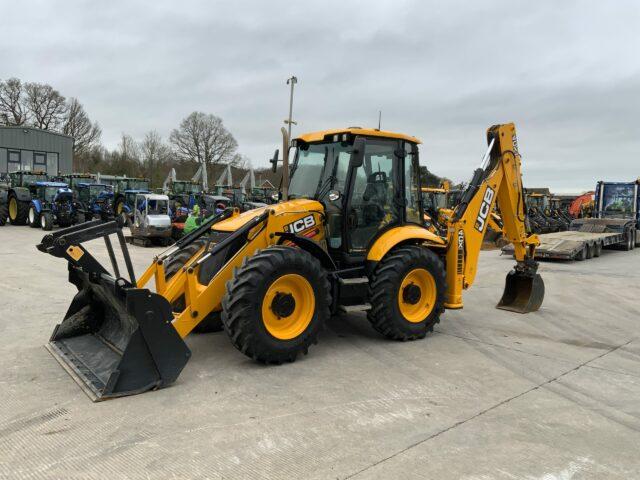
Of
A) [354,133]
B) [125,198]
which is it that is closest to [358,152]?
[354,133]

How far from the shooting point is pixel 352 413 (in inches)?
159

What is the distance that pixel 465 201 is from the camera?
6.87m

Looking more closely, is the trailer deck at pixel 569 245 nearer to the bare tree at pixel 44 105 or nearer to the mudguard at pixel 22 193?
the mudguard at pixel 22 193

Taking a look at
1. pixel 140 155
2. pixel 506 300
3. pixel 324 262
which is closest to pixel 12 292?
pixel 324 262

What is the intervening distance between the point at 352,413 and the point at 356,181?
2.80 meters

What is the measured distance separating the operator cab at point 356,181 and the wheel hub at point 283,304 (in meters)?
1.09

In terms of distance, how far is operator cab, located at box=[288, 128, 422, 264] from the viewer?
19.3 feet

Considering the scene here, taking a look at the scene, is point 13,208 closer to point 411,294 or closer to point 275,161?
point 275,161

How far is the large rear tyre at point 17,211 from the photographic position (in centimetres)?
2275

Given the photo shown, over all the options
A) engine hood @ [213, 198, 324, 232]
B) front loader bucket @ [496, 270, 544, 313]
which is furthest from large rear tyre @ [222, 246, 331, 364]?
front loader bucket @ [496, 270, 544, 313]

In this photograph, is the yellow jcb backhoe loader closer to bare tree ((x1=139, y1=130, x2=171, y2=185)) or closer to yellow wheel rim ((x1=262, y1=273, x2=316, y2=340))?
yellow wheel rim ((x1=262, y1=273, x2=316, y2=340))

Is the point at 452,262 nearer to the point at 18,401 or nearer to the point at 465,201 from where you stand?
the point at 465,201

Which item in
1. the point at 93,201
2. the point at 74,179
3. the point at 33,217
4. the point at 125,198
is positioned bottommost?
the point at 33,217

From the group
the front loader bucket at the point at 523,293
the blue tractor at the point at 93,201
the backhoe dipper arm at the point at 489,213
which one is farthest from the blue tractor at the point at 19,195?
the backhoe dipper arm at the point at 489,213
